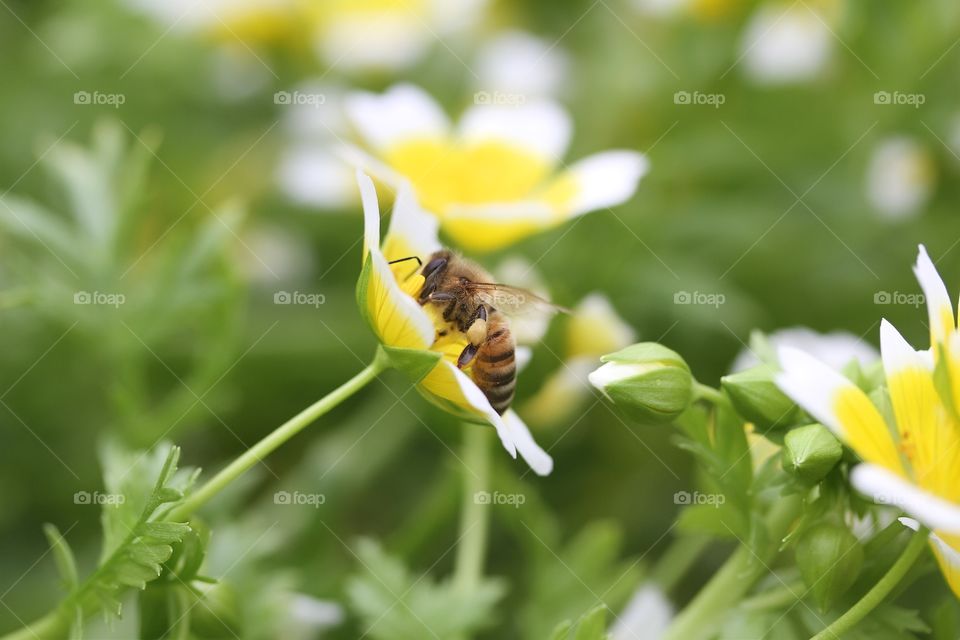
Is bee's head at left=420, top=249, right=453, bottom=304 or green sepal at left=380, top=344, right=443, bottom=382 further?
bee's head at left=420, top=249, right=453, bottom=304

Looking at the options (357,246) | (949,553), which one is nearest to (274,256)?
(357,246)

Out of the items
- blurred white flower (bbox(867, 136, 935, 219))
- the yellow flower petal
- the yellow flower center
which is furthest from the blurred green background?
the yellow flower petal

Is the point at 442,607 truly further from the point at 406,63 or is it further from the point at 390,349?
the point at 406,63

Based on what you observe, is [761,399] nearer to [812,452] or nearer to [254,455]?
[812,452]

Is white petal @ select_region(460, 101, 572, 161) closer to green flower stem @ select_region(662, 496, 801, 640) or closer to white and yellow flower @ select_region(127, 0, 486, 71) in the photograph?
white and yellow flower @ select_region(127, 0, 486, 71)

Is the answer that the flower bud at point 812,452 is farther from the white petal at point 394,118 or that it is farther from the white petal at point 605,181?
the white petal at point 394,118

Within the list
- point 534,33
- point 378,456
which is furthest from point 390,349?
point 534,33

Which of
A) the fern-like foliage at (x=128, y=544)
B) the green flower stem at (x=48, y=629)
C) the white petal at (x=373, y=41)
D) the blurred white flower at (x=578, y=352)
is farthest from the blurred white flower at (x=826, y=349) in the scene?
the white petal at (x=373, y=41)
